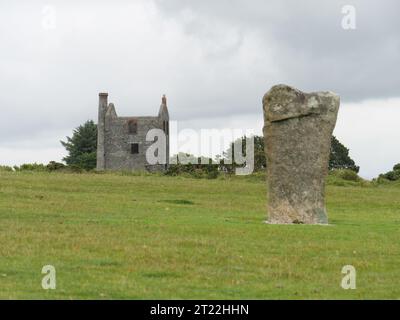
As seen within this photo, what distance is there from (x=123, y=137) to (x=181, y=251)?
10273 cm

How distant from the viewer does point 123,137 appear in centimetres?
12512

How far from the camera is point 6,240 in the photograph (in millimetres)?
24438

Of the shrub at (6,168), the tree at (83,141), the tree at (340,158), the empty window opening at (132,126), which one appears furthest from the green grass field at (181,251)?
the tree at (83,141)

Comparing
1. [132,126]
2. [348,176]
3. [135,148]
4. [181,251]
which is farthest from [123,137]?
[181,251]

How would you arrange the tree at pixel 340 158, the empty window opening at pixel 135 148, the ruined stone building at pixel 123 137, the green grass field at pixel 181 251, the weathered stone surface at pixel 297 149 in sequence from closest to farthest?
the green grass field at pixel 181 251, the weathered stone surface at pixel 297 149, the ruined stone building at pixel 123 137, the empty window opening at pixel 135 148, the tree at pixel 340 158

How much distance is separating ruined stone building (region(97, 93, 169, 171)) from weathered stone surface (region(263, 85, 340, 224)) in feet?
301

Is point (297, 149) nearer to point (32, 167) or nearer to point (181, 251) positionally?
point (181, 251)

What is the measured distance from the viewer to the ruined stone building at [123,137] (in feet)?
408

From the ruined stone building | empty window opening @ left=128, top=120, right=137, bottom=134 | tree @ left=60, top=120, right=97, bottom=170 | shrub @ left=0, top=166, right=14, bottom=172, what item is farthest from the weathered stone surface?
tree @ left=60, top=120, right=97, bottom=170

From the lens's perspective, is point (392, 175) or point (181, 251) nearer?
point (181, 251)

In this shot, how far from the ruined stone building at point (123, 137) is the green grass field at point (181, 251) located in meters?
82.2

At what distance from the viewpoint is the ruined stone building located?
124375 mm

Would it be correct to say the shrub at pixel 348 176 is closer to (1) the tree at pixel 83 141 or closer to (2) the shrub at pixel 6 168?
(2) the shrub at pixel 6 168

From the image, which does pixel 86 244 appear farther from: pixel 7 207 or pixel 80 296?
pixel 7 207
